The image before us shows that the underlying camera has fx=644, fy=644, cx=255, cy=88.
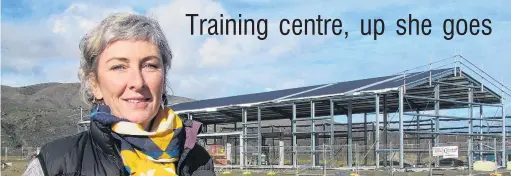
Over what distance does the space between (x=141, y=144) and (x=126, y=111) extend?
0.13 m

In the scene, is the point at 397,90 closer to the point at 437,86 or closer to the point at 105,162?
the point at 437,86

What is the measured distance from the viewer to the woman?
198cm

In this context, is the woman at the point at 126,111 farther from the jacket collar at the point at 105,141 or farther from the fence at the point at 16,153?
the fence at the point at 16,153

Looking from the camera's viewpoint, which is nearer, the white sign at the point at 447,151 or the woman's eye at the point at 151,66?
the woman's eye at the point at 151,66

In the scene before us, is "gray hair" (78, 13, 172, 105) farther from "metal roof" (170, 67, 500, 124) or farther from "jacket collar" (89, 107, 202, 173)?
"metal roof" (170, 67, 500, 124)

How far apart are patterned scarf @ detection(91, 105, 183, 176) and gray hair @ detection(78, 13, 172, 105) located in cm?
14

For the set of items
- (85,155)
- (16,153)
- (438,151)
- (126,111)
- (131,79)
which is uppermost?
(131,79)

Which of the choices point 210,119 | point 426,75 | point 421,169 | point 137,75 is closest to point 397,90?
point 426,75

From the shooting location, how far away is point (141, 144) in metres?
2.04

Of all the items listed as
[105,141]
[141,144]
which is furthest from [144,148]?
[105,141]

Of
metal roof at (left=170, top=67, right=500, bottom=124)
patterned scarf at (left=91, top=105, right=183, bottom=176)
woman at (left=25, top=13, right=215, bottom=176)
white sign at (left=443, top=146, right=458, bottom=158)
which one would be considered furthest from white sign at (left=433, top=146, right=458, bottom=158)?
patterned scarf at (left=91, top=105, right=183, bottom=176)

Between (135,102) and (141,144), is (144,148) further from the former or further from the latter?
(135,102)

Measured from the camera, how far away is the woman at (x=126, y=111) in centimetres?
198

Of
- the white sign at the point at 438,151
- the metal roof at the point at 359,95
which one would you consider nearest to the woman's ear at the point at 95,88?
the white sign at the point at 438,151
